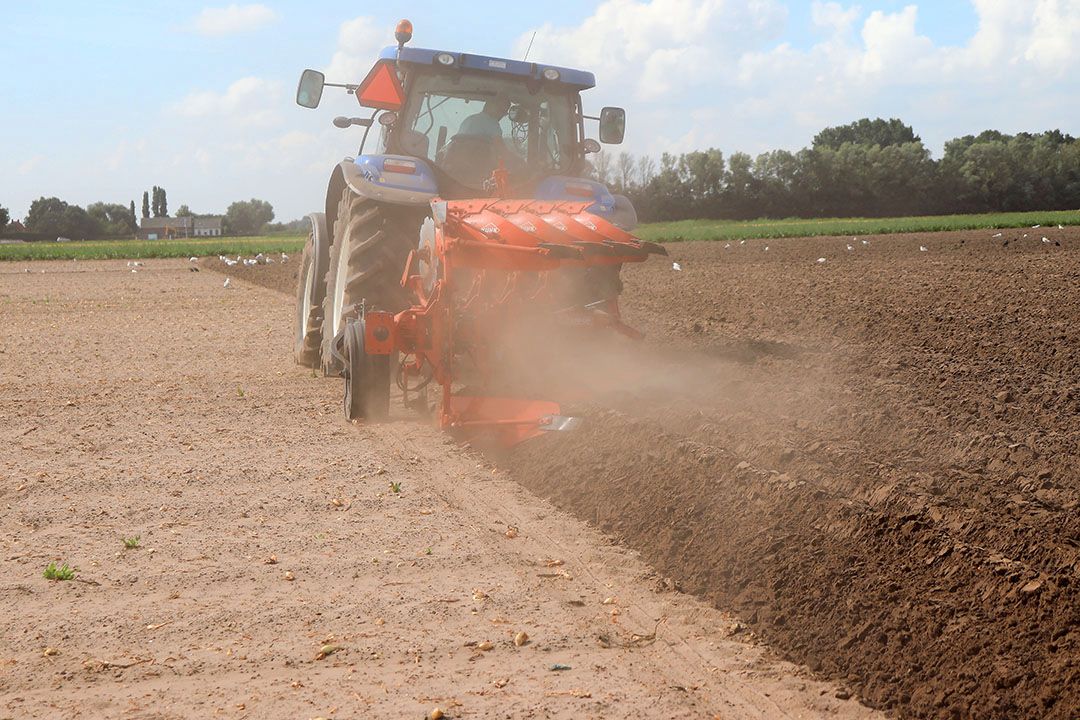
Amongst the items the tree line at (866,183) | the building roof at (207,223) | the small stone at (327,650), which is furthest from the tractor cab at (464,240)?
the building roof at (207,223)

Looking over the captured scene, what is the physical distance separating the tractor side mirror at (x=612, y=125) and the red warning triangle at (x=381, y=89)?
164 centimetres

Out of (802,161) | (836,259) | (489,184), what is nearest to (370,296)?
(489,184)

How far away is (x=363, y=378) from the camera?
6871mm

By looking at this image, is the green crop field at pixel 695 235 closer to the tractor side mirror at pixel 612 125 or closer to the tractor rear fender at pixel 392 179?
the tractor side mirror at pixel 612 125

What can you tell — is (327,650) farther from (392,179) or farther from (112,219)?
(112,219)

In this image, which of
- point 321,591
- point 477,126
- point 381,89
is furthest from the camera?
point 477,126

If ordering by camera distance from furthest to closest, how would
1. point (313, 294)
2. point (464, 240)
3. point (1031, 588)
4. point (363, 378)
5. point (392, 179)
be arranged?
point (313, 294) → point (392, 179) → point (363, 378) → point (464, 240) → point (1031, 588)

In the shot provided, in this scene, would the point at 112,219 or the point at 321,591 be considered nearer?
the point at 321,591

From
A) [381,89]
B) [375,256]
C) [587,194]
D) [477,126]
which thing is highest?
[381,89]

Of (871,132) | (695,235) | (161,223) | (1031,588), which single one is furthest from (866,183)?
(161,223)

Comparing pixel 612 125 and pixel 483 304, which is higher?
pixel 612 125

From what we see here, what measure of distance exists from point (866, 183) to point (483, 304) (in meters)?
44.2

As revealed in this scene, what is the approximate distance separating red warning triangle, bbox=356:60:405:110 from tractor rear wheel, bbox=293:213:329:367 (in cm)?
153

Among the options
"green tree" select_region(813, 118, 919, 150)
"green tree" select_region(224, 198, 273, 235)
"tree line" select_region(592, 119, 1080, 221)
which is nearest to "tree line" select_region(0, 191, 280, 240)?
"green tree" select_region(224, 198, 273, 235)
